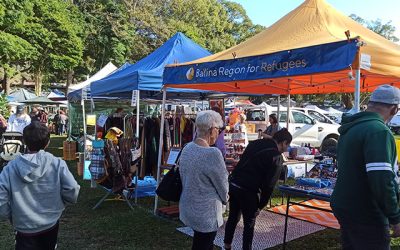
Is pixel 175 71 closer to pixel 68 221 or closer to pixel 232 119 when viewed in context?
pixel 68 221

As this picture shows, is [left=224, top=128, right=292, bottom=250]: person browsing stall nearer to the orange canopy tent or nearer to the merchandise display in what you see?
the merchandise display

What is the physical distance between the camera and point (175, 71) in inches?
235

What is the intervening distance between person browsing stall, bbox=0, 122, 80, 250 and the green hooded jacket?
1.85 m

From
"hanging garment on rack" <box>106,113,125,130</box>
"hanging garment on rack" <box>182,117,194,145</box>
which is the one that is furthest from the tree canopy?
"hanging garment on rack" <box>182,117,194,145</box>

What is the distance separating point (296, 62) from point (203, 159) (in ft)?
6.36

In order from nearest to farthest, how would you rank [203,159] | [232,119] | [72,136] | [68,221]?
[203,159]
[68,221]
[232,119]
[72,136]

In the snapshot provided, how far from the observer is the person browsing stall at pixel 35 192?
105 inches

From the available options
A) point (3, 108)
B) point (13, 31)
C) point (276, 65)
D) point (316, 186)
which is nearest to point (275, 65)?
point (276, 65)

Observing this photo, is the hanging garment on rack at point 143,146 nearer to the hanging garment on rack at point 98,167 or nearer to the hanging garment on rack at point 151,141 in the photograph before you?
the hanging garment on rack at point 151,141

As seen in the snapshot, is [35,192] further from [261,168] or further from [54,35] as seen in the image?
[54,35]

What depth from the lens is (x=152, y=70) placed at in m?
7.07

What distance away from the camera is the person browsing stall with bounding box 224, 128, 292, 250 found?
376cm

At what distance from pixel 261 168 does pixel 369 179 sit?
1.52 meters

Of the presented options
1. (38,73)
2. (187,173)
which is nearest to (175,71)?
(187,173)
